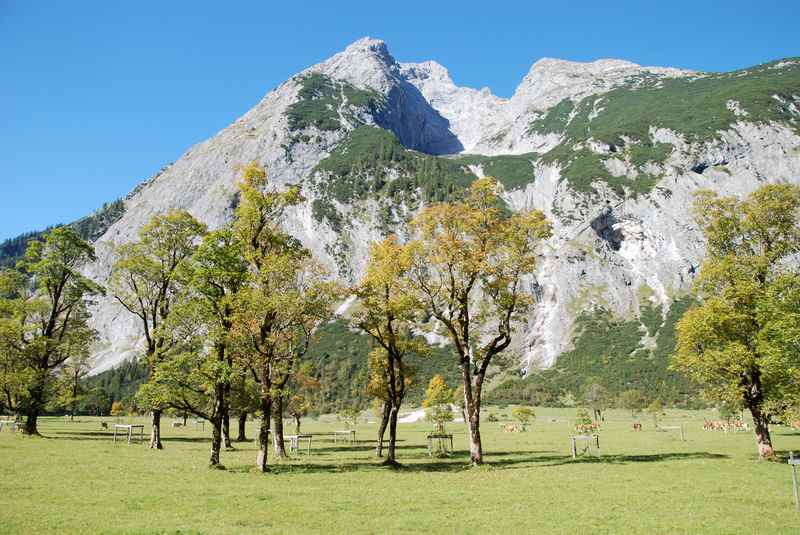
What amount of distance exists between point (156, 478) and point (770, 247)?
128ft

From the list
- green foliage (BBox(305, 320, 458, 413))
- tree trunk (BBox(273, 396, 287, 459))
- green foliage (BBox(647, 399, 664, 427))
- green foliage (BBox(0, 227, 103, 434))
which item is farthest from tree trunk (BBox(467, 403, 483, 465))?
green foliage (BBox(305, 320, 458, 413))

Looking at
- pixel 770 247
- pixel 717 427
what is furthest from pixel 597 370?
pixel 770 247

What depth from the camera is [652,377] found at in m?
156

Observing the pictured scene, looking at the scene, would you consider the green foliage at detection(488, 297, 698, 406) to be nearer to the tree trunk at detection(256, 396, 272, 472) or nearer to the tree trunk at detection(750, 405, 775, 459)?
the tree trunk at detection(750, 405, 775, 459)

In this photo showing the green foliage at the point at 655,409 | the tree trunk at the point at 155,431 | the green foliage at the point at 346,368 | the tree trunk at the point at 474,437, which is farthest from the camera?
the green foliage at the point at 346,368

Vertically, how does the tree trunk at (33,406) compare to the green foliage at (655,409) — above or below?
above

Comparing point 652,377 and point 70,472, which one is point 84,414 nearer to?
point 70,472

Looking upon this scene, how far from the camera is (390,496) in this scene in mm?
21078

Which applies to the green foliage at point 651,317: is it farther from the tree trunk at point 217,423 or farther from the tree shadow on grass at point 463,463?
the tree trunk at point 217,423

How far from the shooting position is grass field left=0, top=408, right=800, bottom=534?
15461 mm

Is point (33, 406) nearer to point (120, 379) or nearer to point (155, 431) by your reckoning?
point (155, 431)

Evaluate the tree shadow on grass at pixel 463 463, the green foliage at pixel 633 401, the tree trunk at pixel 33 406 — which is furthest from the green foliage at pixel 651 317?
the tree trunk at pixel 33 406

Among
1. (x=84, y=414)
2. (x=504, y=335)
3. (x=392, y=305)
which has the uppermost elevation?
(x=392, y=305)

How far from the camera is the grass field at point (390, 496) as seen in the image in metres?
15.5
